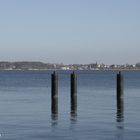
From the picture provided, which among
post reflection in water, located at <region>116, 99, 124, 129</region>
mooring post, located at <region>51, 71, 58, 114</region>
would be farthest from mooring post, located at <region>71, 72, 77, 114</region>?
post reflection in water, located at <region>116, 99, 124, 129</region>

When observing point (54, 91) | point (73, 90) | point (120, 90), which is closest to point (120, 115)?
point (120, 90)

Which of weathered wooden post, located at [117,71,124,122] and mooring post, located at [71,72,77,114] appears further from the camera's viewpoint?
mooring post, located at [71,72,77,114]

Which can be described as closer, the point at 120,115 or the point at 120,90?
the point at 120,115

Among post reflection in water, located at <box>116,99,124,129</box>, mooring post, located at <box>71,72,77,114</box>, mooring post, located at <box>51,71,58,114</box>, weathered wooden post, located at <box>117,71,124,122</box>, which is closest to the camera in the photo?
post reflection in water, located at <box>116,99,124,129</box>

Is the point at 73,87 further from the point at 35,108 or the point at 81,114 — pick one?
the point at 35,108


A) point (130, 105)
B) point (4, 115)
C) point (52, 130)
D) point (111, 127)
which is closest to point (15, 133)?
point (52, 130)

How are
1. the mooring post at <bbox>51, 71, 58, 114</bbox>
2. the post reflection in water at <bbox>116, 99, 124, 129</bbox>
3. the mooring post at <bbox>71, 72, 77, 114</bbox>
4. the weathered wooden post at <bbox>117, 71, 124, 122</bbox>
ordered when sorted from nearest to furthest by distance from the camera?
the post reflection in water at <bbox>116, 99, 124, 129</bbox>, the mooring post at <bbox>51, 71, 58, 114</bbox>, the weathered wooden post at <bbox>117, 71, 124, 122</bbox>, the mooring post at <bbox>71, 72, 77, 114</bbox>

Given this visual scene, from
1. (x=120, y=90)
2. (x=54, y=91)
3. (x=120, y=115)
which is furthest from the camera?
(x=120, y=90)

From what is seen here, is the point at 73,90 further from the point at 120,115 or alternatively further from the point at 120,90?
the point at 120,115

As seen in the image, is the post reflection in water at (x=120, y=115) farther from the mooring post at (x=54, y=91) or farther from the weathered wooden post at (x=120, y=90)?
the mooring post at (x=54, y=91)

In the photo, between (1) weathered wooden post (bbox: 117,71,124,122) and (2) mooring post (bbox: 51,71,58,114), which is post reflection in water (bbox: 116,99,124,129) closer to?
(1) weathered wooden post (bbox: 117,71,124,122)

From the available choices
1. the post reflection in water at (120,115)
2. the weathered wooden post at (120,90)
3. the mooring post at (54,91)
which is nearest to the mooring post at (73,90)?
the mooring post at (54,91)

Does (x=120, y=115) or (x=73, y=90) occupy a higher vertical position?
(x=73, y=90)

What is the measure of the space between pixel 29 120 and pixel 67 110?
8.20m
